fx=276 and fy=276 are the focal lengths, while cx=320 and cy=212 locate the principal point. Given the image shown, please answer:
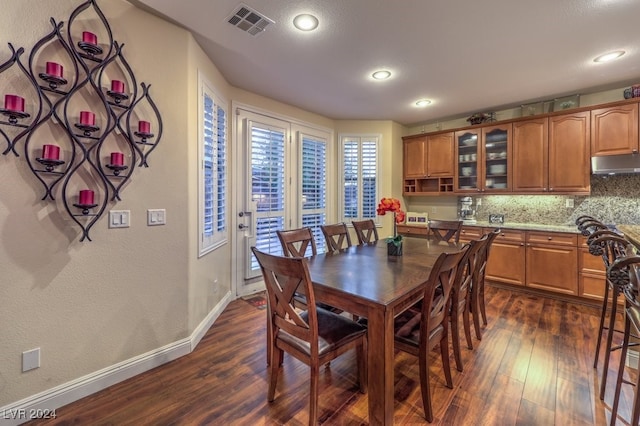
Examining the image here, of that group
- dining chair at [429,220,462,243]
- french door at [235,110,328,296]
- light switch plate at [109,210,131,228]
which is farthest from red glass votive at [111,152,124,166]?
dining chair at [429,220,462,243]

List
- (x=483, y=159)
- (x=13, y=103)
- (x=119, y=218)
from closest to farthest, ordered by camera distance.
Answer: (x=13, y=103)
(x=119, y=218)
(x=483, y=159)

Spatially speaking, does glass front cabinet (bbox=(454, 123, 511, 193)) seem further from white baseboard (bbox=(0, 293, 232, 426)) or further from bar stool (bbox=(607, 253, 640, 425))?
white baseboard (bbox=(0, 293, 232, 426))

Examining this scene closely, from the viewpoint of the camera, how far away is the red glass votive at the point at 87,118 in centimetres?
171

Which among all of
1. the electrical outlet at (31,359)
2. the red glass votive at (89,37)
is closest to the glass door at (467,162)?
the red glass votive at (89,37)

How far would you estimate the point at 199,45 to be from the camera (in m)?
2.46

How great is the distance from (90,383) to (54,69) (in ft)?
6.44

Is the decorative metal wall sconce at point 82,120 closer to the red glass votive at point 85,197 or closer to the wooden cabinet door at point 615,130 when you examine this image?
the red glass votive at point 85,197

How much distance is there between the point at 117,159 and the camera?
1840mm

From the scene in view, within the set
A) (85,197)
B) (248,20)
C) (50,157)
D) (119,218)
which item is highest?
(248,20)

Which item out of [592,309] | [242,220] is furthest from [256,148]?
[592,309]

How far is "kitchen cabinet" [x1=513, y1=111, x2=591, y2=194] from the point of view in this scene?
3459 mm

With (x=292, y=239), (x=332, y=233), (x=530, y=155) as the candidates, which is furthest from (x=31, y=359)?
(x=530, y=155)

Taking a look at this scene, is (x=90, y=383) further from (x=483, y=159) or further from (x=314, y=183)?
(x=483, y=159)

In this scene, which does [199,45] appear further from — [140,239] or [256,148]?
[140,239]
